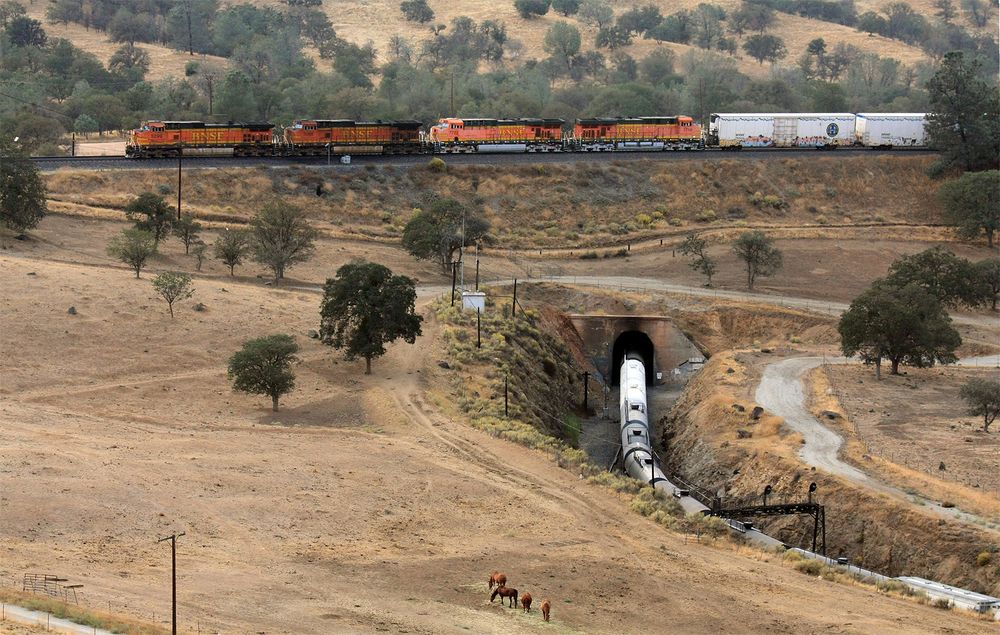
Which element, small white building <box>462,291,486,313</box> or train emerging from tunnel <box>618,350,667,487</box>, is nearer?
train emerging from tunnel <box>618,350,667,487</box>

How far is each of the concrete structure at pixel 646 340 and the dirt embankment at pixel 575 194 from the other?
742 inches

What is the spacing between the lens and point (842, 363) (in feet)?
267

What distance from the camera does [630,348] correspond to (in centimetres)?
9225

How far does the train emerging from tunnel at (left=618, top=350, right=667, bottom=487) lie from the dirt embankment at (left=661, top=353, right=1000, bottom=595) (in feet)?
6.58

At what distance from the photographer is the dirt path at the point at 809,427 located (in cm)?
5459

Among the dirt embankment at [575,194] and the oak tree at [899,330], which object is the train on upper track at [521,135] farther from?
the oak tree at [899,330]

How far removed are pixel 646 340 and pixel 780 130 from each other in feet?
154

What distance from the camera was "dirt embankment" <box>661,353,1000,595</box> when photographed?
51.2m

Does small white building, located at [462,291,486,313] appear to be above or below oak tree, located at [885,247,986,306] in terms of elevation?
below

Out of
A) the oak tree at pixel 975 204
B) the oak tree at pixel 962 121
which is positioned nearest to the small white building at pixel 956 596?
the oak tree at pixel 975 204

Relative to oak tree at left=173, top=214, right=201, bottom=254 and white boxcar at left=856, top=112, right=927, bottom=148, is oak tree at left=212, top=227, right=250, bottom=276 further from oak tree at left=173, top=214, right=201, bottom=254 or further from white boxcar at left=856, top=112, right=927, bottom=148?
A: white boxcar at left=856, top=112, right=927, bottom=148

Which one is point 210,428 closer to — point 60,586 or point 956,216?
point 60,586

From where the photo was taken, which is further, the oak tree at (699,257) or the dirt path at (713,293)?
the oak tree at (699,257)

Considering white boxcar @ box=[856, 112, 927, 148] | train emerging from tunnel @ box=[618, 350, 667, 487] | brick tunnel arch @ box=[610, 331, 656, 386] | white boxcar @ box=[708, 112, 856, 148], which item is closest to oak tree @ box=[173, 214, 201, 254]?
brick tunnel arch @ box=[610, 331, 656, 386]
